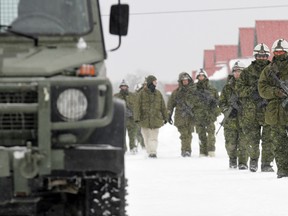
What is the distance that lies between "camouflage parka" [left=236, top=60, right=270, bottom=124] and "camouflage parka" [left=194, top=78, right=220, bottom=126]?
4.88 meters

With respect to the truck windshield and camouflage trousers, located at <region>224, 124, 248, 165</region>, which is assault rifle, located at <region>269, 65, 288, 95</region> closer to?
camouflage trousers, located at <region>224, 124, 248, 165</region>

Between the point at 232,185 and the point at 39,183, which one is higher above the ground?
the point at 39,183

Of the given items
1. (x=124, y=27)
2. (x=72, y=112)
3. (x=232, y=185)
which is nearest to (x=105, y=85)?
(x=72, y=112)

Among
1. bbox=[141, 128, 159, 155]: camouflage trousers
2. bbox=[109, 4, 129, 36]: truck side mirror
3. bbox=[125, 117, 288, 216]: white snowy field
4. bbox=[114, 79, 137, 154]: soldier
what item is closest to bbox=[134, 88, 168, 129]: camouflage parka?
bbox=[141, 128, 159, 155]: camouflage trousers

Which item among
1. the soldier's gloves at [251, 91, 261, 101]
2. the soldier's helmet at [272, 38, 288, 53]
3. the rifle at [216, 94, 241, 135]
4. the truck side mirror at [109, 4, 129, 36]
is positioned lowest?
the rifle at [216, 94, 241, 135]

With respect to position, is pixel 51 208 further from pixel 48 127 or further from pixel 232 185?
pixel 232 185

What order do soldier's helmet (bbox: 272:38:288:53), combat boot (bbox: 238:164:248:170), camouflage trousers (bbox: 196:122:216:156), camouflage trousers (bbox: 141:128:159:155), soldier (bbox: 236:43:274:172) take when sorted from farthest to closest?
1. camouflage trousers (bbox: 141:128:159:155)
2. camouflage trousers (bbox: 196:122:216:156)
3. combat boot (bbox: 238:164:248:170)
4. soldier (bbox: 236:43:274:172)
5. soldier's helmet (bbox: 272:38:288:53)

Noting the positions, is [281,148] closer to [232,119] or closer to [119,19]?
[232,119]

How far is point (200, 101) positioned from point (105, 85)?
12558 millimetres

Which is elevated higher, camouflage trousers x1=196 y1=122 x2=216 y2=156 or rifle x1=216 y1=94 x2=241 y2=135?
rifle x1=216 y1=94 x2=241 y2=135

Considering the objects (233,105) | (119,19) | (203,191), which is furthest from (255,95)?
(119,19)

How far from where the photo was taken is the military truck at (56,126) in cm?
445

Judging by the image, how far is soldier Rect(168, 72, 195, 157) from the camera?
1764 centimetres

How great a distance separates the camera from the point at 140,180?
10773mm
